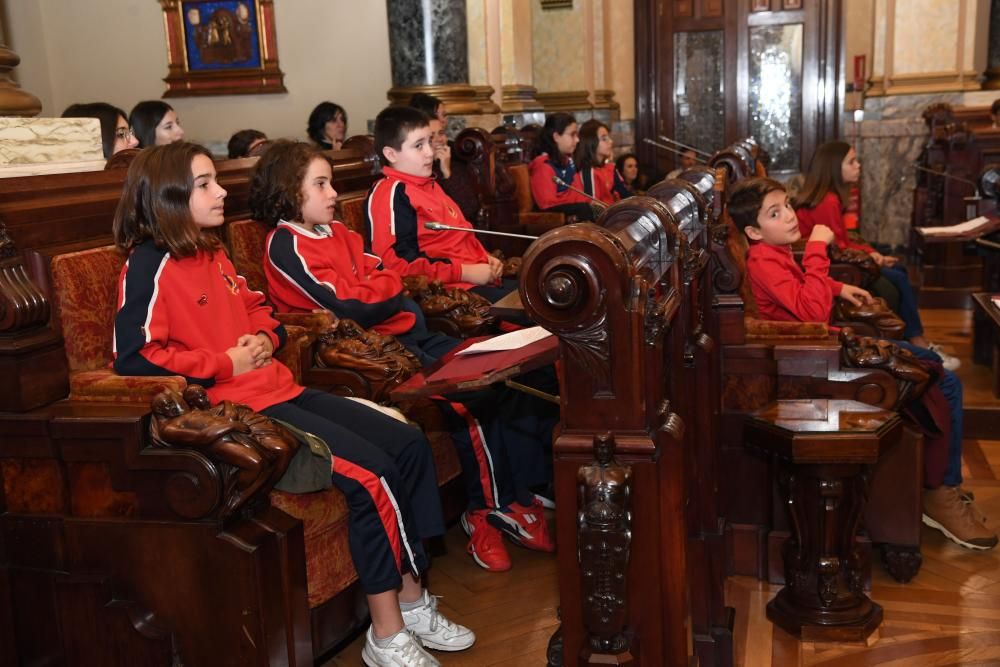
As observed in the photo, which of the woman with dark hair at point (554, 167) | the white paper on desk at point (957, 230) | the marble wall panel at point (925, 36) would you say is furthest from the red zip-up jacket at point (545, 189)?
the marble wall panel at point (925, 36)

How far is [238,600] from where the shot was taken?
2.44 metres

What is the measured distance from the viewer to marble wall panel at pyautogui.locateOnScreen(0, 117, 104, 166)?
3.17 metres

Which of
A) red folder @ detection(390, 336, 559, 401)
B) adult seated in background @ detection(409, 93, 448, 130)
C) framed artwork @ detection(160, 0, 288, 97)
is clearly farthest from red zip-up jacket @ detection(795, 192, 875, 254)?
framed artwork @ detection(160, 0, 288, 97)

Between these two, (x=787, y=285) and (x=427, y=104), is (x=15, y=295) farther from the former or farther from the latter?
(x=427, y=104)

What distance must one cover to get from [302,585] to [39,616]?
0.65 metres

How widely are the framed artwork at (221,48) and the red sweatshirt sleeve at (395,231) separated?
580 centimetres

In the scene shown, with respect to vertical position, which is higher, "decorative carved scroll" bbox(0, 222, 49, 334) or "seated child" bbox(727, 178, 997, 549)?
"decorative carved scroll" bbox(0, 222, 49, 334)

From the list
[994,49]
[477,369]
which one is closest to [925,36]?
[994,49]

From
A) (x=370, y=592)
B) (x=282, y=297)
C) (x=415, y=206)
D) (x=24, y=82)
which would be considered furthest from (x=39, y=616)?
(x=24, y=82)

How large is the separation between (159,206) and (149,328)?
1.02 feet

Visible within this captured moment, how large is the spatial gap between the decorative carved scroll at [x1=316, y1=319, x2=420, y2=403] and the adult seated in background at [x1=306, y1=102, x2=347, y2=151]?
4.71 m

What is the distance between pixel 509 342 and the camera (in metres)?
2.08

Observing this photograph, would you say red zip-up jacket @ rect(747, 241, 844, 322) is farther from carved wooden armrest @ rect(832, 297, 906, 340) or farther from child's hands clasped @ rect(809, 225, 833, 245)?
carved wooden armrest @ rect(832, 297, 906, 340)

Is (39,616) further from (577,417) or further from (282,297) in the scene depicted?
(577,417)
